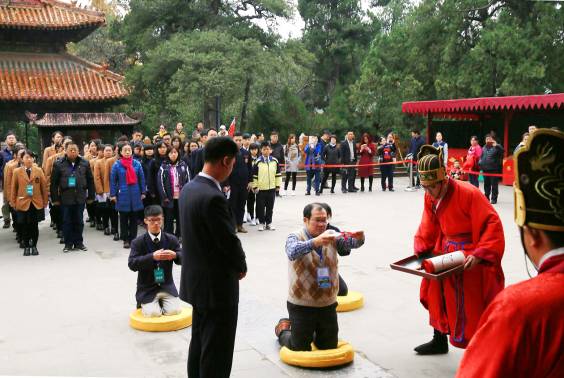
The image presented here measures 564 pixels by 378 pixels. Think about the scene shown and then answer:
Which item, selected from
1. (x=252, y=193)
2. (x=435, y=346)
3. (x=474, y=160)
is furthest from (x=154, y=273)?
(x=474, y=160)

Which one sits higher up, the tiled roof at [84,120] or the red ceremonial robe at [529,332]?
the tiled roof at [84,120]

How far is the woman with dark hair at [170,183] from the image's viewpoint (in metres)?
10.1

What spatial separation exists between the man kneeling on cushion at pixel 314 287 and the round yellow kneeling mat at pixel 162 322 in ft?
4.40

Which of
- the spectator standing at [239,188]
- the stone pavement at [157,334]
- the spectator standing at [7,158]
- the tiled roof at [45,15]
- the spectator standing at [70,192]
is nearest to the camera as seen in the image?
the stone pavement at [157,334]

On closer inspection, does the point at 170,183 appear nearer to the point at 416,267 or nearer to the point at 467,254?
the point at 416,267

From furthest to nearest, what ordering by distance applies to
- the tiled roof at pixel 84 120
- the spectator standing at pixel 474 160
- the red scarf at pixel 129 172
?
the tiled roof at pixel 84 120
the spectator standing at pixel 474 160
the red scarf at pixel 129 172

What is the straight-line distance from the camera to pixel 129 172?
9.94 meters

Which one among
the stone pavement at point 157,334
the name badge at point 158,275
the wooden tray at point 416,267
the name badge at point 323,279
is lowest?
the stone pavement at point 157,334

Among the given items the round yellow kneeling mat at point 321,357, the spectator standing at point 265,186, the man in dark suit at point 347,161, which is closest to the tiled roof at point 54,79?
the man in dark suit at point 347,161

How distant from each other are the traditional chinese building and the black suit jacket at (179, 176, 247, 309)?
53.7 ft

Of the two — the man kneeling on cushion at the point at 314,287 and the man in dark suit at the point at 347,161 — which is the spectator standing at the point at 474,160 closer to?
the man in dark suit at the point at 347,161

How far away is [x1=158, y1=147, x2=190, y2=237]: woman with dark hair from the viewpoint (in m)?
10.1

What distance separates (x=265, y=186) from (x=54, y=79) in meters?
11.9

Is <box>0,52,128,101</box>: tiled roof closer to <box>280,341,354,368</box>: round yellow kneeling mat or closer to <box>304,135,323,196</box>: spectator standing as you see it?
<box>304,135,323,196</box>: spectator standing
